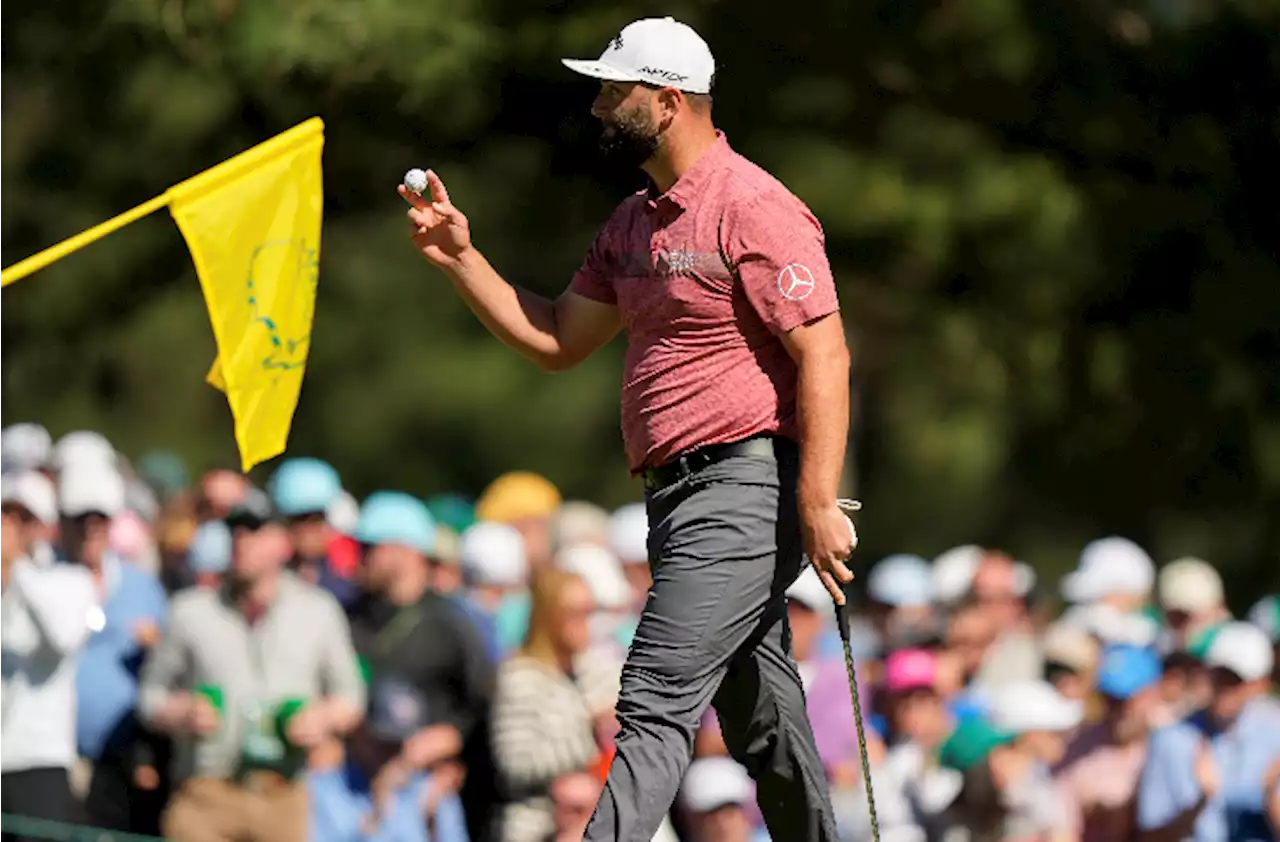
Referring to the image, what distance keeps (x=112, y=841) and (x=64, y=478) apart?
192cm

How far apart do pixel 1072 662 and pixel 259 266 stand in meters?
4.63

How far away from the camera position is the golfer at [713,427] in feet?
19.9

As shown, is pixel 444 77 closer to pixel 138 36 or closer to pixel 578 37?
pixel 578 37

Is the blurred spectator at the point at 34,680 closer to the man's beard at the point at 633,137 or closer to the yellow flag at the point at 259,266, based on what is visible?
the yellow flag at the point at 259,266

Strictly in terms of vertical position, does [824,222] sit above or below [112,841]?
above

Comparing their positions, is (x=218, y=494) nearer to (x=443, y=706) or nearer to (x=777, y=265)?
(x=443, y=706)

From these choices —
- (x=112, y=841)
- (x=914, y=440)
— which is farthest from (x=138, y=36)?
(x=914, y=440)

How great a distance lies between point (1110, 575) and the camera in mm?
11516

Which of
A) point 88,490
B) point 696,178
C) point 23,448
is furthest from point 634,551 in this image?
point 696,178

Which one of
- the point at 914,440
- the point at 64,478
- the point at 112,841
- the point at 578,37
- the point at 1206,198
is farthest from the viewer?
the point at 914,440

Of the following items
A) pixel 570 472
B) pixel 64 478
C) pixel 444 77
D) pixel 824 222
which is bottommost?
pixel 570 472

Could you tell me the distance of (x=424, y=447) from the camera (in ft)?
74.6

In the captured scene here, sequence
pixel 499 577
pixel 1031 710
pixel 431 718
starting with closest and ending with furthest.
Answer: pixel 431 718
pixel 1031 710
pixel 499 577

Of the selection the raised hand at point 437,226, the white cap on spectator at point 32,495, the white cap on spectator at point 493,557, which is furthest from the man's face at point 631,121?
the white cap on spectator at point 493,557
